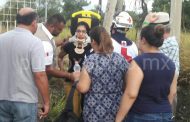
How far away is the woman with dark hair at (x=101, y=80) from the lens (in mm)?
4031

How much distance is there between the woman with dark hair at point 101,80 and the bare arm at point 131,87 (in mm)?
244

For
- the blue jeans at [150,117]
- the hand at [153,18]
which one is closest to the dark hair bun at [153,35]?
the blue jeans at [150,117]

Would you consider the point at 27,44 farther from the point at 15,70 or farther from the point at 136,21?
the point at 136,21

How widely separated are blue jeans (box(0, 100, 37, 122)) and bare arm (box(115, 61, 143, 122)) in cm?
92

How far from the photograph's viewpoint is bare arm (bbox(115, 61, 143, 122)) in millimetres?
3760

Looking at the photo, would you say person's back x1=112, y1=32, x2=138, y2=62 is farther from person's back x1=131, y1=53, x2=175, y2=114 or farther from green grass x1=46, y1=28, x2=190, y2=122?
green grass x1=46, y1=28, x2=190, y2=122

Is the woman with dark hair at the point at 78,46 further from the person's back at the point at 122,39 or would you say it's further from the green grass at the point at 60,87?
the green grass at the point at 60,87

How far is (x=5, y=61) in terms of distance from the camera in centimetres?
407

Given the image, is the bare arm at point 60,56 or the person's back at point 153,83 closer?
the person's back at point 153,83

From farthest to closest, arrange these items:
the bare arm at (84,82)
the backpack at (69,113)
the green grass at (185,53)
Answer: the green grass at (185,53) < the backpack at (69,113) < the bare arm at (84,82)

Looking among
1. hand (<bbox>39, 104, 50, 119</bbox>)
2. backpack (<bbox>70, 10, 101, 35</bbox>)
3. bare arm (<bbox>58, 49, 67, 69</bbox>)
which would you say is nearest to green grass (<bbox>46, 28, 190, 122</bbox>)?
bare arm (<bbox>58, 49, 67, 69</bbox>)

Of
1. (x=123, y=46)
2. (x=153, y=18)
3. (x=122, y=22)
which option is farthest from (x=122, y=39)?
(x=153, y=18)

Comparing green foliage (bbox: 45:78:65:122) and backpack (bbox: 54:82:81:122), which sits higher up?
backpack (bbox: 54:82:81:122)

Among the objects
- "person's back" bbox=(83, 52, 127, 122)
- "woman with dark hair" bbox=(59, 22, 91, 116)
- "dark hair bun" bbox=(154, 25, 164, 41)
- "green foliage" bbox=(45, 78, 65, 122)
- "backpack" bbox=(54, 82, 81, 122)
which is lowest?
"green foliage" bbox=(45, 78, 65, 122)
